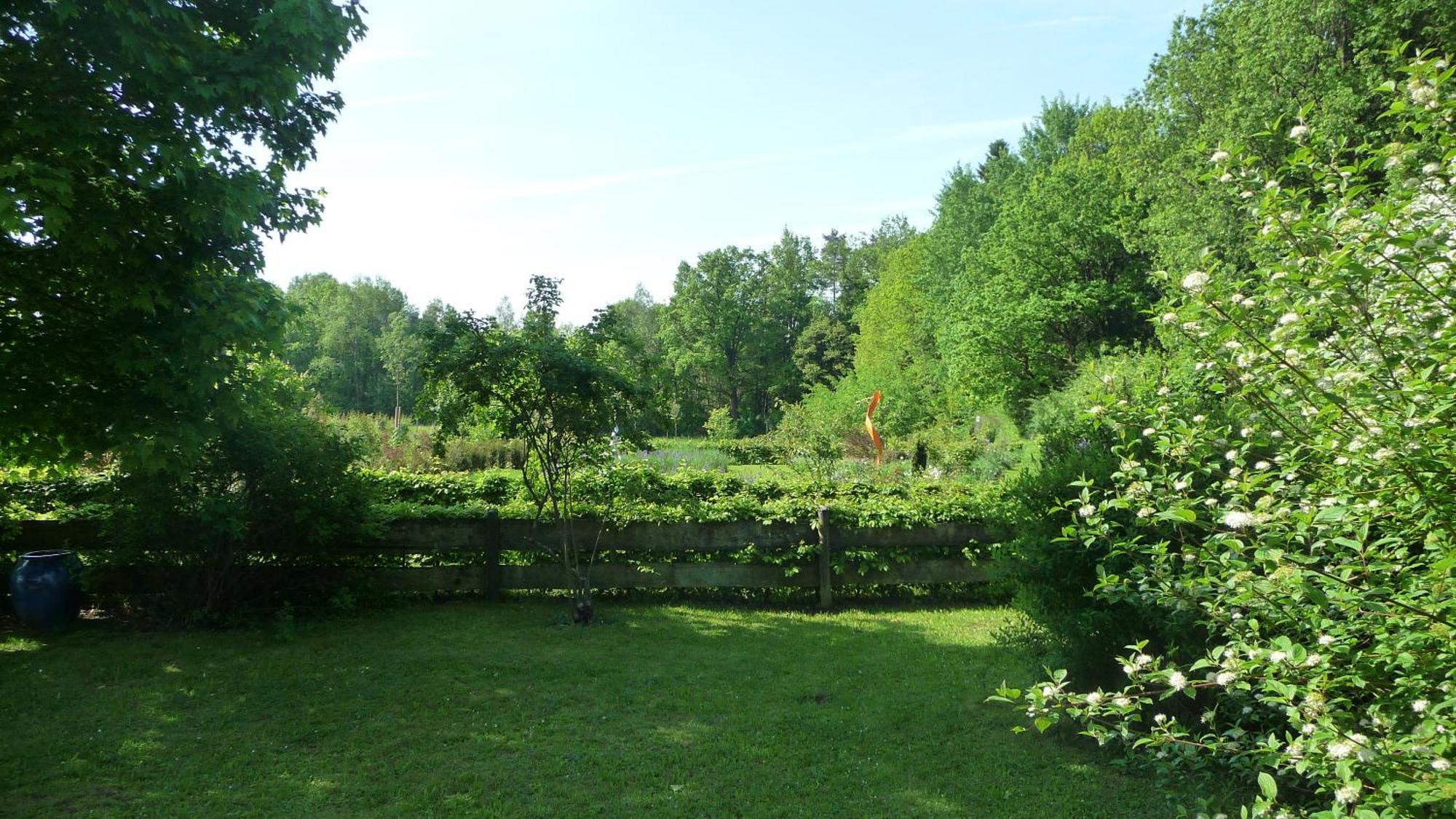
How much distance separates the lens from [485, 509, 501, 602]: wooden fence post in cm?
941

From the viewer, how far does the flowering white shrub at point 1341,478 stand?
7.11 feet

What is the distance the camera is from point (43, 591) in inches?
→ 320

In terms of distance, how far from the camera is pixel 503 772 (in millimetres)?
5219

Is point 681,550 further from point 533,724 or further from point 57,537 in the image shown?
point 57,537

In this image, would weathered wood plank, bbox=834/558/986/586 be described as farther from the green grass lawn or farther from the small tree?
the small tree

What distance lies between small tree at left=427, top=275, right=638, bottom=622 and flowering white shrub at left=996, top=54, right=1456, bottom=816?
239 inches

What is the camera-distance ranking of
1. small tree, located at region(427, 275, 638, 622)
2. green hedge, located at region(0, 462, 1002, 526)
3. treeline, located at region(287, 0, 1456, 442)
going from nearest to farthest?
small tree, located at region(427, 275, 638, 622)
green hedge, located at region(0, 462, 1002, 526)
treeline, located at region(287, 0, 1456, 442)

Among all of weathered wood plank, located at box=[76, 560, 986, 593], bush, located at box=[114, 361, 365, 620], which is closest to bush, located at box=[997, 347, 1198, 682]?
weathered wood plank, located at box=[76, 560, 986, 593]

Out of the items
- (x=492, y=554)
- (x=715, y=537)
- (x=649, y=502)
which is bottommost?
(x=492, y=554)

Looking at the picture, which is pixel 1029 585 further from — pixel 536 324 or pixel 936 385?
pixel 936 385

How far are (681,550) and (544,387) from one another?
2.52 m

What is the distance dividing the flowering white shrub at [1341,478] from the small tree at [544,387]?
6.07 metres

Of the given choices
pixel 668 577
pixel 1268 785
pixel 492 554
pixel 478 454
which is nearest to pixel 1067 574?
pixel 1268 785

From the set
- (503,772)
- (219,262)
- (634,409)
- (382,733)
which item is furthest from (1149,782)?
(219,262)
